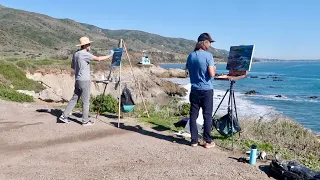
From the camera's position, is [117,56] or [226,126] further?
[117,56]

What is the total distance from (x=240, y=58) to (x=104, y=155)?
3.46 metres

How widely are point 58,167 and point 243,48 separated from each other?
441 centimetres

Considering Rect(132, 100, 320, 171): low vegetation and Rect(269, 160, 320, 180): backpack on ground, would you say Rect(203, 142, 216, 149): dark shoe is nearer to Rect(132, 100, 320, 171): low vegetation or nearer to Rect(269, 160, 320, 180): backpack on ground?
Rect(132, 100, 320, 171): low vegetation

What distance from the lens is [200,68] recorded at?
6.95 meters

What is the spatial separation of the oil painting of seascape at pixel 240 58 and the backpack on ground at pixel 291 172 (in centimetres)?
235

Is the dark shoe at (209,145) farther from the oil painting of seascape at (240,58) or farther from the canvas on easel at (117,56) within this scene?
the canvas on easel at (117,56)

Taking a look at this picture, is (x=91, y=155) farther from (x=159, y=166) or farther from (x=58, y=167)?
(x=159, y=166)

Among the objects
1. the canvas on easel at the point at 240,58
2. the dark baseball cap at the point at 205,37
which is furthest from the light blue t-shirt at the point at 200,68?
the canvas on easel at the point at 240,58

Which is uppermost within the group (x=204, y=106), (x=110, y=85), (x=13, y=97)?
(x=204, y=106)

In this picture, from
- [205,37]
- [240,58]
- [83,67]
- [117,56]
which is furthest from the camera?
[117,56]

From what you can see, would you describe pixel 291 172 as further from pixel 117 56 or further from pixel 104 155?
pixel 117 56

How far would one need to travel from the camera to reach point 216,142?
7902mm

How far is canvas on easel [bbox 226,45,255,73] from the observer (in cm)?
760

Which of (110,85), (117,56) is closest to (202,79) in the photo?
(117,56)
